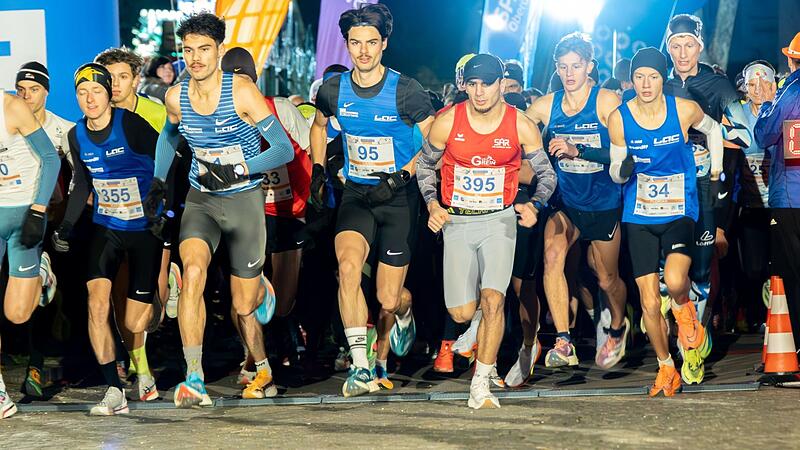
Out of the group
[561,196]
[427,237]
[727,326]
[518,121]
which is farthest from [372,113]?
[727,326]

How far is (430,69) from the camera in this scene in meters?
52.7

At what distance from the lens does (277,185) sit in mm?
10164

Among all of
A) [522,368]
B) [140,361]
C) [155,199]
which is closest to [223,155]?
[155,199]

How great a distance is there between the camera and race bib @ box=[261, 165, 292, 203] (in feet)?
33.2

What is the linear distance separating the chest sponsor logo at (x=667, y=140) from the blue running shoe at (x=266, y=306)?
2.62 meters

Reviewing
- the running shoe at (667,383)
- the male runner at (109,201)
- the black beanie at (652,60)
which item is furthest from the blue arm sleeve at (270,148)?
the running shoe at (667,383)

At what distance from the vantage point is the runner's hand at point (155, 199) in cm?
873

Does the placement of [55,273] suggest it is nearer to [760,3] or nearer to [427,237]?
[427,237]

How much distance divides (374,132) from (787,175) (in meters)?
2.60

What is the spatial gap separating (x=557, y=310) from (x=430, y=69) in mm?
43095

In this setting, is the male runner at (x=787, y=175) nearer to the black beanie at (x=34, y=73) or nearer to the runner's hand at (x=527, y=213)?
the runner's hand at (x=527, y=213)

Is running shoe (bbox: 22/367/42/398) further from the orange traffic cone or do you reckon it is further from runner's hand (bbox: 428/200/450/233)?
the orange traffic cone

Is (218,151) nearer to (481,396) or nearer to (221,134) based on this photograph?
(221,134)

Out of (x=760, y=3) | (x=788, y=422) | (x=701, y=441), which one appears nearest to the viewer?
(x=701, y=441)
